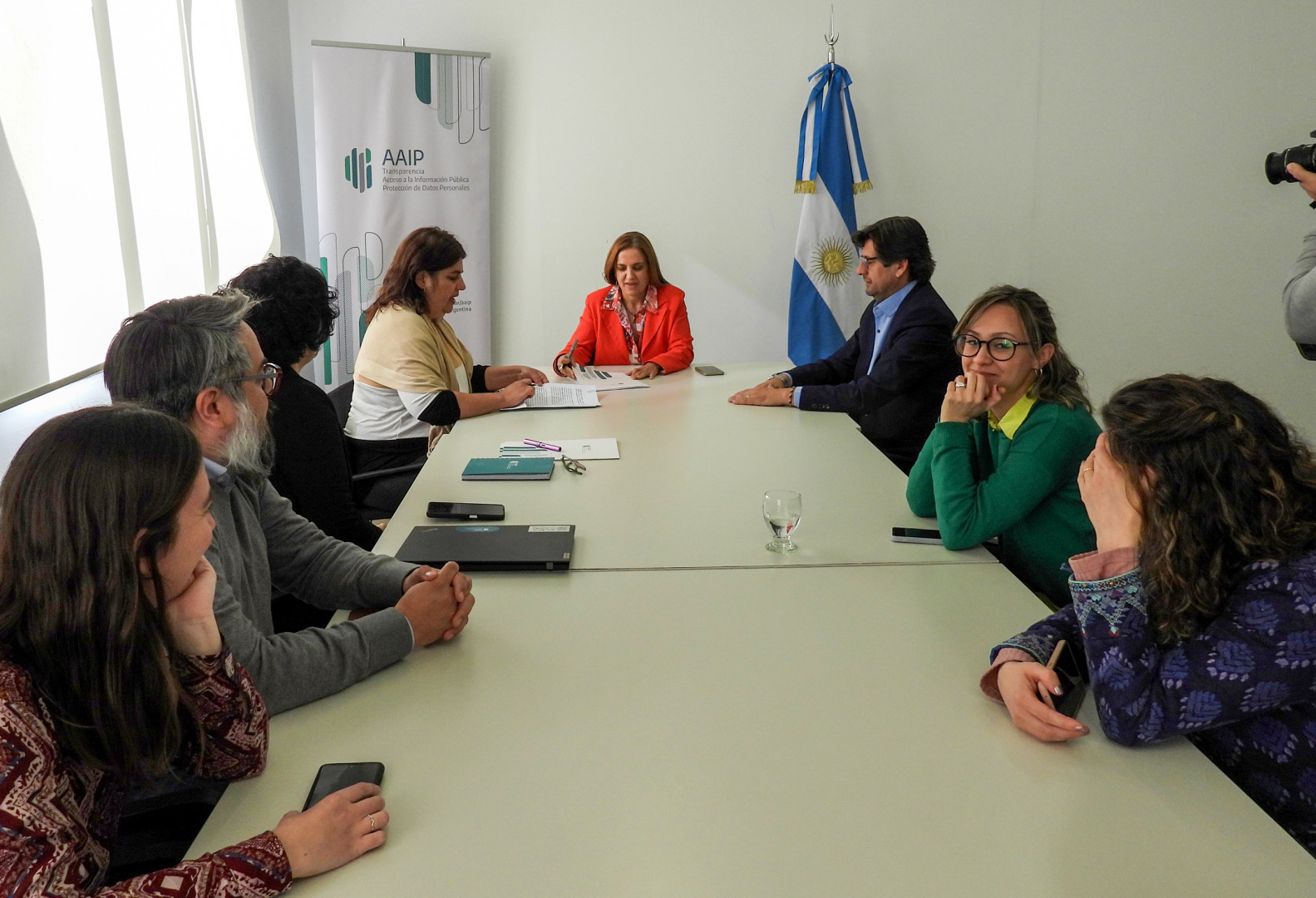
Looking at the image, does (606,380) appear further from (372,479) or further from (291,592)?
(291,592)

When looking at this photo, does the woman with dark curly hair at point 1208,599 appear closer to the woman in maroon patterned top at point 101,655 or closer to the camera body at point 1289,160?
the woman in maroon patterned top at point 101,655

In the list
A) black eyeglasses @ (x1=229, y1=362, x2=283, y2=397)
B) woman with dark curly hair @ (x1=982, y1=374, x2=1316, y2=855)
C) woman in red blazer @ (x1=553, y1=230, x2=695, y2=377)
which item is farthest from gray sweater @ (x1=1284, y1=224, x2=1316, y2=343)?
black eyeglasses @ (x1=229, y1=362, x2=283, y2=397)

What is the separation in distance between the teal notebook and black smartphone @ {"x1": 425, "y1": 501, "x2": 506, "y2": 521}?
0.28 m

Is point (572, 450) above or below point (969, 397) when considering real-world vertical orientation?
below

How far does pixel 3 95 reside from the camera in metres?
2.30

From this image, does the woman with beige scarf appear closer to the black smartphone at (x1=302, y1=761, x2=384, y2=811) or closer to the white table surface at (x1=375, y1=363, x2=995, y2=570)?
the white table surface at (x1=375, y1=363, x2=995, y2=570)

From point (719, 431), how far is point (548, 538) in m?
1.15

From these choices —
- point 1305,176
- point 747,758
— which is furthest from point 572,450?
point 1305,176

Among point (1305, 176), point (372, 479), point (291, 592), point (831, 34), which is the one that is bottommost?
point (372, 479)

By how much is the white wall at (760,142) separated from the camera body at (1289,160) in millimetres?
2164

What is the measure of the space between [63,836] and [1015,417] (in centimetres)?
179

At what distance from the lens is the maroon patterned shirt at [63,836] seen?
32.6 inches

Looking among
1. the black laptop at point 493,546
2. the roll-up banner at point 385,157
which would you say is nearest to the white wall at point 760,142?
the roll-up banner at point 385,157

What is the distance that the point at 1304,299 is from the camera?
2410 mm
